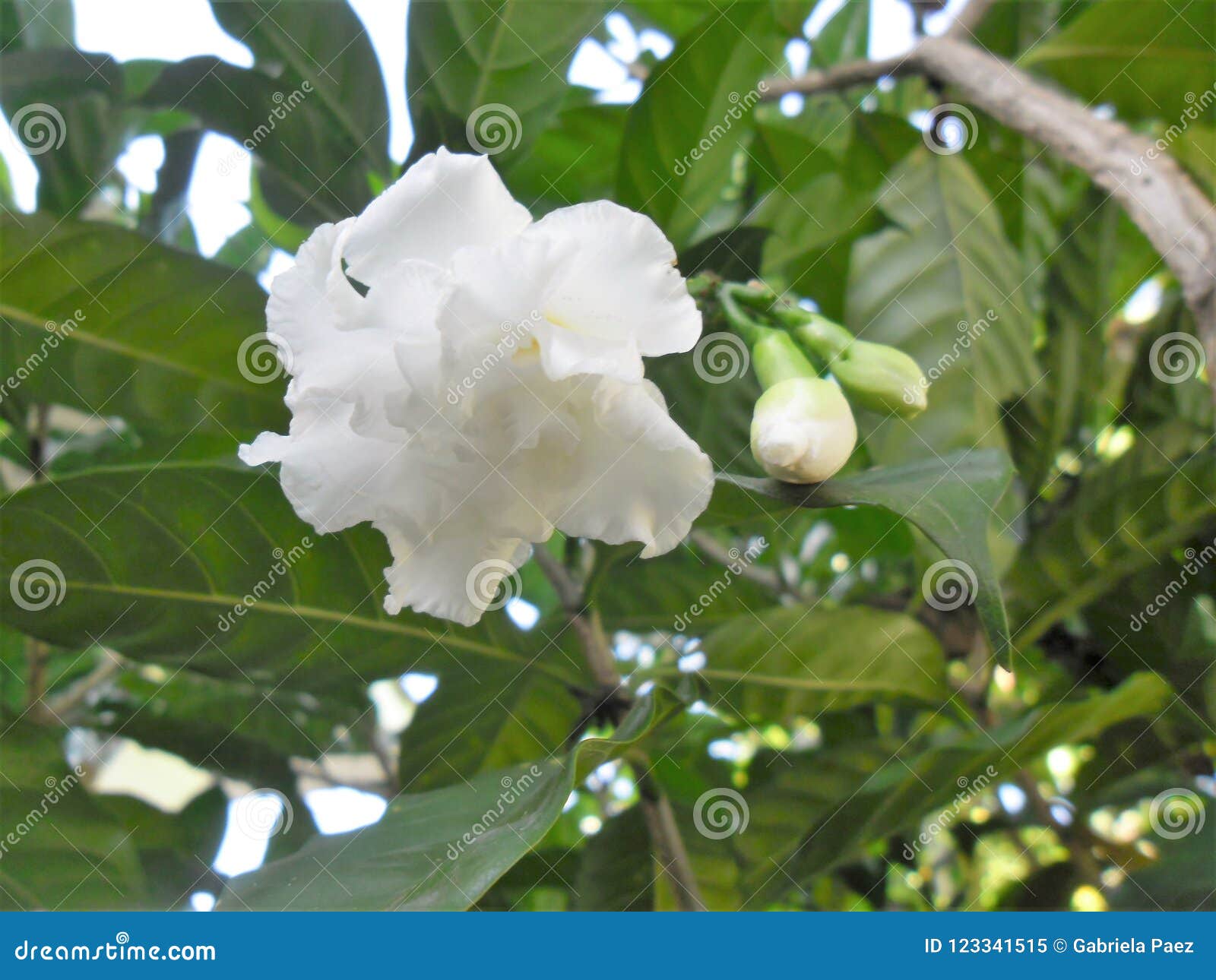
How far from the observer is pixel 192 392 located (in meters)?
0.89

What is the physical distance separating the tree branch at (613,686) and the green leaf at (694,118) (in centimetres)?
32

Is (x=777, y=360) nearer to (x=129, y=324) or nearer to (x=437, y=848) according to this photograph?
(x=437, y=848)

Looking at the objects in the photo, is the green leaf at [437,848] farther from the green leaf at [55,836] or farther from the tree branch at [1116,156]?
the tree branch at [1116,156]

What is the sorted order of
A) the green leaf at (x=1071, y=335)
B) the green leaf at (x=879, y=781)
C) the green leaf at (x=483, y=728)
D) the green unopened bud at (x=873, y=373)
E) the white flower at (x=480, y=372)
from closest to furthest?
1. the white flower at (x=480, y=372)
2. the green unopened bud at (x=873, y=373)
3. the green leaf at (x=879, y=781)
4. the green leaf at (x=483, y=728)
5. the green leaf at (x=1071, y=335)

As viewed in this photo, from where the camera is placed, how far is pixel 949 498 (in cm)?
59

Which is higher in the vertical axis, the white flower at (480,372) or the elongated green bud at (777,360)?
the elongated green bud at (777,360)

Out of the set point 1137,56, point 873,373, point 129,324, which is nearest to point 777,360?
point 873,373

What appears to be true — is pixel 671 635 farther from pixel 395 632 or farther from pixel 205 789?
pixel 205 789

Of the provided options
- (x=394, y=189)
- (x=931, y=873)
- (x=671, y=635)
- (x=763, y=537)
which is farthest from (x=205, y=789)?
(x=931, y=873)

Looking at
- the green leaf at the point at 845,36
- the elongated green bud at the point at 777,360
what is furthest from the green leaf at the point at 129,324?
the green leaf at the point at 845,36

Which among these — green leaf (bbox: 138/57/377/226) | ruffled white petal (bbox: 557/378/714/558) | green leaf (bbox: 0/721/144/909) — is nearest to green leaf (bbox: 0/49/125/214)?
green leaf (bbox: 138/57/377/226)

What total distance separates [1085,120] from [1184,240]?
16 centimetres

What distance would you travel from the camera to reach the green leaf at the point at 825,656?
924 mm

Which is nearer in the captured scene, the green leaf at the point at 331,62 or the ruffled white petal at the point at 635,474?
the ruffled white petal at the point at 635,474
